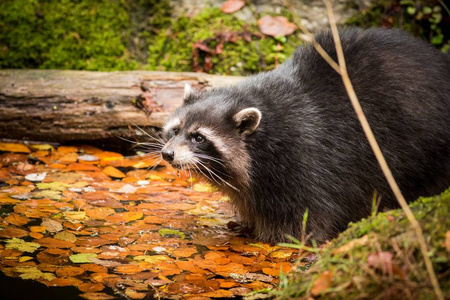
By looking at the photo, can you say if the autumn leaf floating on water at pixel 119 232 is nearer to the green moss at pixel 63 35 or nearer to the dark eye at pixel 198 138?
the dark eye at pixel 198 138

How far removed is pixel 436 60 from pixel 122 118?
3832 mm

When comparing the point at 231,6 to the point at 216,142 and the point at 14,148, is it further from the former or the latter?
the point at 216,142

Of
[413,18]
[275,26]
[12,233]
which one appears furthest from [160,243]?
[413,18]

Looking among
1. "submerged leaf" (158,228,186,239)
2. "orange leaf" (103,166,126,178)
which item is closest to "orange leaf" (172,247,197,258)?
"submerged leaf" (158,228,186,239)

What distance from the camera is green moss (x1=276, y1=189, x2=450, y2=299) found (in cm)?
269

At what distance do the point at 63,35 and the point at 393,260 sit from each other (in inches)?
262

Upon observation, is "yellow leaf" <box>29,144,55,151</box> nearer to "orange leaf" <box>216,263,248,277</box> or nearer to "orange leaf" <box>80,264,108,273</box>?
"orange leaf" <box>80,264,108,273</box>

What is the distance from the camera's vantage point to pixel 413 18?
7.93 meters

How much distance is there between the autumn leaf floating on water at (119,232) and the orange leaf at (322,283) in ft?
2.95

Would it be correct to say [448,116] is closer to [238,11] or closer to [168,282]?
[168,282]

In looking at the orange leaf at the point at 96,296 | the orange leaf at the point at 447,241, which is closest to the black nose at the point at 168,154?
the orange leaf at the point at 96,296

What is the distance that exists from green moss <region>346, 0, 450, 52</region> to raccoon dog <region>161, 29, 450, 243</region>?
3108 millimetres

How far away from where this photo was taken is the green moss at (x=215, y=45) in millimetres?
7742

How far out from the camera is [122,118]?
6.70 meters
